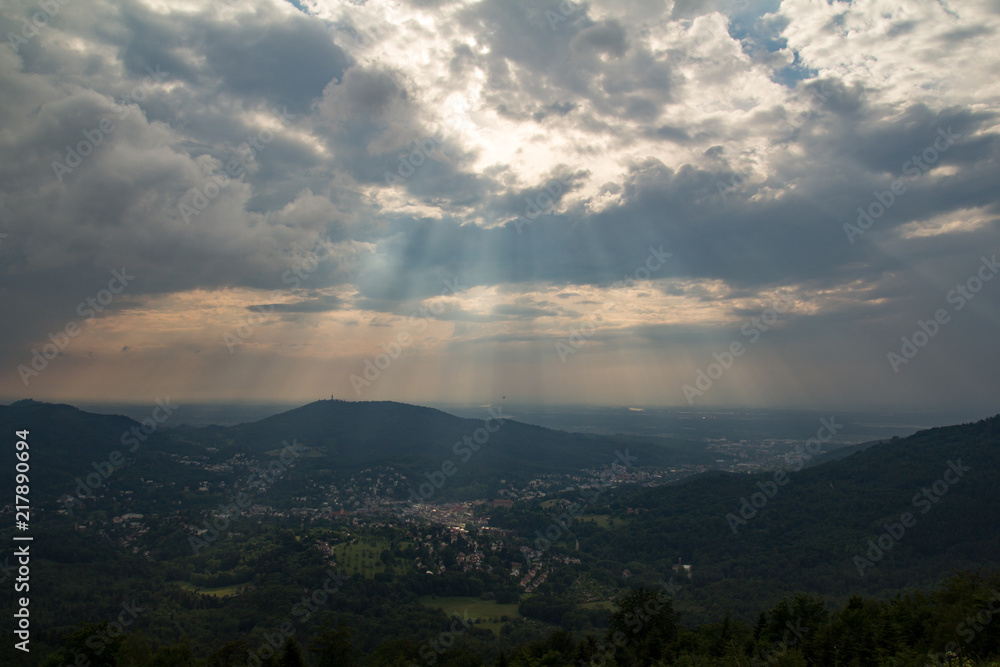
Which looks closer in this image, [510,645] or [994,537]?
[510,645]

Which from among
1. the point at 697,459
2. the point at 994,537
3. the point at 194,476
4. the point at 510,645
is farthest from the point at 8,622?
the point at 697,459

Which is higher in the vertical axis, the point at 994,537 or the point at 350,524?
the point at 994,537

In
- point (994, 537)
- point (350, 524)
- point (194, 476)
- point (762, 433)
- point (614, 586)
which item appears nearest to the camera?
point (994, 537)

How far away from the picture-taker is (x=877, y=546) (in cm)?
4700

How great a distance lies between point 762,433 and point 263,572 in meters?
163

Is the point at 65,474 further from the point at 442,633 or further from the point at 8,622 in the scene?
the point at 442,633

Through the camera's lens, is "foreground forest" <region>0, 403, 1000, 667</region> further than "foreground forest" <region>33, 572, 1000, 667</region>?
Yes

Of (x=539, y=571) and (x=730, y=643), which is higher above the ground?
(x=730, y=643)

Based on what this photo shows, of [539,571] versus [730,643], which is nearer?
[730,643]

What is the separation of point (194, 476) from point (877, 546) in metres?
103

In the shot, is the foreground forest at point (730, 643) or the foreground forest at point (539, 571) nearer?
the foreground forest at point (730, 643)

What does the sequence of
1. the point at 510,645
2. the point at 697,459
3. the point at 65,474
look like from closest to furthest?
the point at 510,645, the point at 65,474, the point at 697,459

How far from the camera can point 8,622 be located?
1373 inches

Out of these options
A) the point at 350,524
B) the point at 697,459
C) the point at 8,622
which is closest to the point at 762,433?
the point at 697,459
